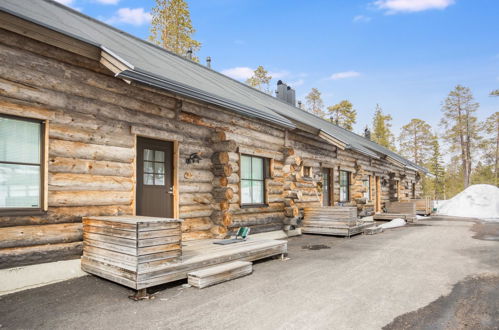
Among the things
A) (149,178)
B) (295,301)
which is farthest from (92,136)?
(295,301)

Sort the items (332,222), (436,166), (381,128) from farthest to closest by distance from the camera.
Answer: (381,128) < (436,166) < (332,222)

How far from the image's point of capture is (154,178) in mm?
7074

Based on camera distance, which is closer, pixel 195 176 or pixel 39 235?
pixel 39 235

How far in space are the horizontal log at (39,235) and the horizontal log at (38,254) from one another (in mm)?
63

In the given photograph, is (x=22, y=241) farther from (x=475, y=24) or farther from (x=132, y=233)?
(x=475, y=24)

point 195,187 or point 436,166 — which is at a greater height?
point 436,166

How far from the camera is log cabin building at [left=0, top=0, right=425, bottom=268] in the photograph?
4.91 m

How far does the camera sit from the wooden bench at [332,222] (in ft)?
36.3

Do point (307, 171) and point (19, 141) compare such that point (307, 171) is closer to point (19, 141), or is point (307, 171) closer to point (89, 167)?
point (89, 167)

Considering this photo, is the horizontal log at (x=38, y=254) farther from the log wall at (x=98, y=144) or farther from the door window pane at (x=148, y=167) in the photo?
the door window pane at (x=148, y=167)

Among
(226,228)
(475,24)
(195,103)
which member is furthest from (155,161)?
(475,24)

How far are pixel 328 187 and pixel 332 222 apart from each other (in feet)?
12.5

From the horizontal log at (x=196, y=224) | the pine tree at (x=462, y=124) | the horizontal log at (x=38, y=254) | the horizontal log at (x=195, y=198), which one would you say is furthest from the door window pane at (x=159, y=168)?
the pine tree at (x=462, y=124)

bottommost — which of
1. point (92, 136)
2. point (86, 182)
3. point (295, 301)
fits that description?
point (295, 301)
